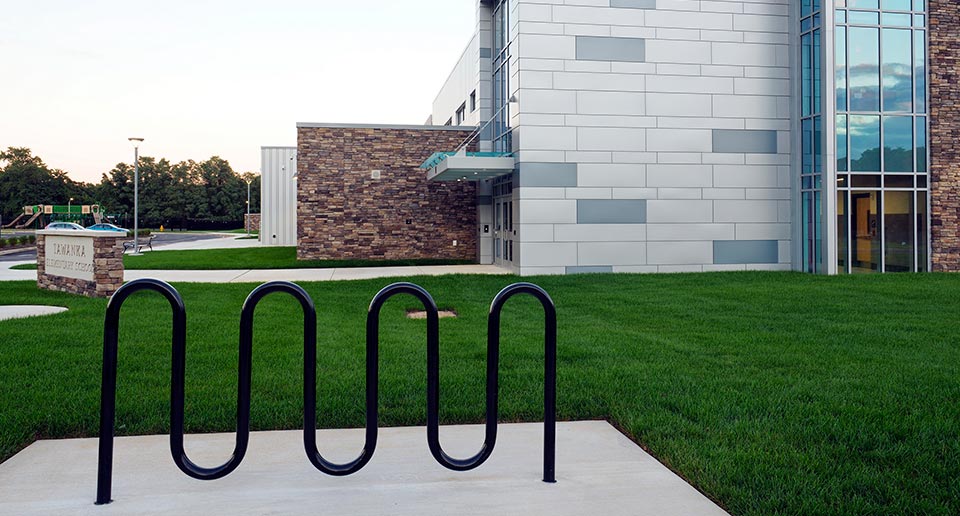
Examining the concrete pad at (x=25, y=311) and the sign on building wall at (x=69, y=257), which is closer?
the concrete pad at (x=25, y=311)

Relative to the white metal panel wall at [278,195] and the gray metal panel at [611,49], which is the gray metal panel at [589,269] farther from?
the white metal panel wall at [278,195]

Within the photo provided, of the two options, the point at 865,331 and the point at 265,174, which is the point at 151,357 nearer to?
the point at 865,331

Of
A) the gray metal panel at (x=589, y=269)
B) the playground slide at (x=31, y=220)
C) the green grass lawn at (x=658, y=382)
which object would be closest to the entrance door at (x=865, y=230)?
the gray metal panel at (x=589, y=269)

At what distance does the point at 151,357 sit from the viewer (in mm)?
7398

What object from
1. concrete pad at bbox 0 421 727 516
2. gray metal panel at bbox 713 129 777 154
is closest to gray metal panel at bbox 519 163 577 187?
gray metal panel at bbox 713 129 777 154

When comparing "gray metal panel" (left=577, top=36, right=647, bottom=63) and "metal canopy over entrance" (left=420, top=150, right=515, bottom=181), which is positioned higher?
"gray metal panel" (left=577, top=36, right=647, bottom=63)

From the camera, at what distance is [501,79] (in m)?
22.1

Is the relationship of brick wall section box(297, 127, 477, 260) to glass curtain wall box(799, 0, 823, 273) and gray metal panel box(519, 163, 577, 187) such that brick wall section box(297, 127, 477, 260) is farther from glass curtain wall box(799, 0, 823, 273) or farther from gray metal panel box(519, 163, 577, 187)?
glass curtain wall box(799, 0, 823, 273)

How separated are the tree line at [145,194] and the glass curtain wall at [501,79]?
71.5 m

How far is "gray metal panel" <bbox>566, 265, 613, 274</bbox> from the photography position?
763 inches

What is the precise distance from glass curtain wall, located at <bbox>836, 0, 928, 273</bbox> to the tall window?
1.45 feet

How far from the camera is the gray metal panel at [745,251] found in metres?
19.9

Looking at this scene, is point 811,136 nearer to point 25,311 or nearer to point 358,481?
point 25,311

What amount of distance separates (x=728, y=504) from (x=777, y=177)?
1802cm
